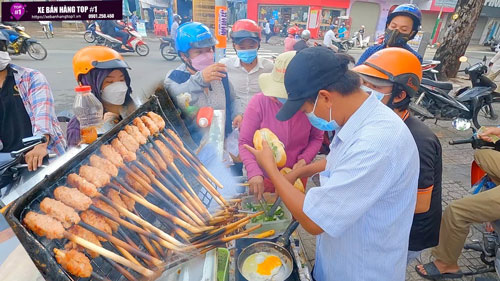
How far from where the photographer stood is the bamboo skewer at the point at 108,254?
104 centimetres

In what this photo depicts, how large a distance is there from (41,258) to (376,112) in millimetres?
1540

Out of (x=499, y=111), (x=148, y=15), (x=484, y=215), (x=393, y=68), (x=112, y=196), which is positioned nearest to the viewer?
(x=112, y=196)

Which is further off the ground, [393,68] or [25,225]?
[393,68]

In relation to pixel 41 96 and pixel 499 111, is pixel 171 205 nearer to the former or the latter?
pixel 41 96

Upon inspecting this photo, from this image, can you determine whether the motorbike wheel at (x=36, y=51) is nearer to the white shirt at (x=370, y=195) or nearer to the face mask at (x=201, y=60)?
the face mask at (x=201, y=60)

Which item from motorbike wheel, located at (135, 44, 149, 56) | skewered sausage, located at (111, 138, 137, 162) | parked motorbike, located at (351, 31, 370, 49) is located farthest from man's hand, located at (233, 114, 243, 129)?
parked motorbike, located at (351, 31, 370, 49)

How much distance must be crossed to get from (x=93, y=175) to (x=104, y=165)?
8 cm

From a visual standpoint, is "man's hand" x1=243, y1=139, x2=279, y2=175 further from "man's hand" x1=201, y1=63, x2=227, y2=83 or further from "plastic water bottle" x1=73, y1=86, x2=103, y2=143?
"plastic water bottle" x1=73, y1=86, x2=103, y2=143

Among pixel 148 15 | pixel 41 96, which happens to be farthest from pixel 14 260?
pixel 148 15

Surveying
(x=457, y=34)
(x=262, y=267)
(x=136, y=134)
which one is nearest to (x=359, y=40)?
(x=457, y=34)

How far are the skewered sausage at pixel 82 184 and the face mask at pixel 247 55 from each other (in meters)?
2.95

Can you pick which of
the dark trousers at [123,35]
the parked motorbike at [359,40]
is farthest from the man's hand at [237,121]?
the parked motorbike at [359,40]

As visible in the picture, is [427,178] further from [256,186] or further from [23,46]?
[23,46]

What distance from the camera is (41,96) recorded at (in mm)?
2850
